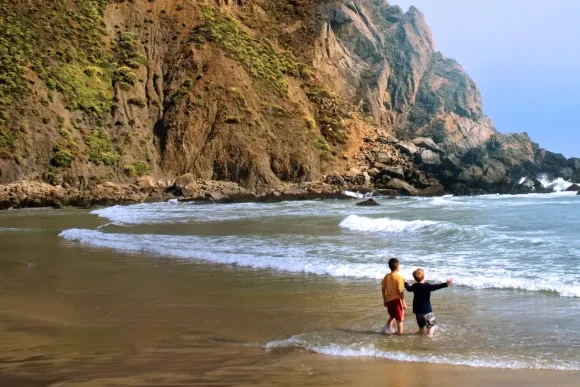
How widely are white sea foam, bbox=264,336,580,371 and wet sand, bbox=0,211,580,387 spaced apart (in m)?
0.17

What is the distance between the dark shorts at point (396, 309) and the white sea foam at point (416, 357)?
0.77 metres

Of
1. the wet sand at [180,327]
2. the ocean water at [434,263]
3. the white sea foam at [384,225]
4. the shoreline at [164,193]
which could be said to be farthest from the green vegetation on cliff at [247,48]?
the wet sand at [180,327]

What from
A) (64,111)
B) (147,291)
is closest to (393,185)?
(64,111)

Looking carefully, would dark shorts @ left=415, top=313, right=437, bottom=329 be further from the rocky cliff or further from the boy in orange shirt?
the rocky cliff

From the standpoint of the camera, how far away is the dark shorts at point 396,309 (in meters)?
7.68

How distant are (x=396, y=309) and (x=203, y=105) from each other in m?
47.4

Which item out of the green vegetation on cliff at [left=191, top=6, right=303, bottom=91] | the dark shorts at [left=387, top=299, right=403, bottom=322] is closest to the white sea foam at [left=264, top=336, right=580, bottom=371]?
the dark shorts at [left=387, top=299, right=403, bottom=322]

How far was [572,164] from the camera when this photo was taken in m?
60.4

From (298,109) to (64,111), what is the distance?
21.6 metres

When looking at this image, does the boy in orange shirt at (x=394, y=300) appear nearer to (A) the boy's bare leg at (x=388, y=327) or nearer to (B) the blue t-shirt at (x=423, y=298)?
(A) the boy's bare leg at (x=388, y=327)

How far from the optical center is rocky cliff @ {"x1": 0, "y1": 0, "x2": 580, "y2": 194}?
4641 cm

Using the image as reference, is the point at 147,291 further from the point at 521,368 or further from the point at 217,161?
the point at 217,161

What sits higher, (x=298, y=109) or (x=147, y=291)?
(x=298, y=109)

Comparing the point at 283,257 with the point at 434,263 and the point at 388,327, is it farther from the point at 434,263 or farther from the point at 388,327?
the point at 388,327
